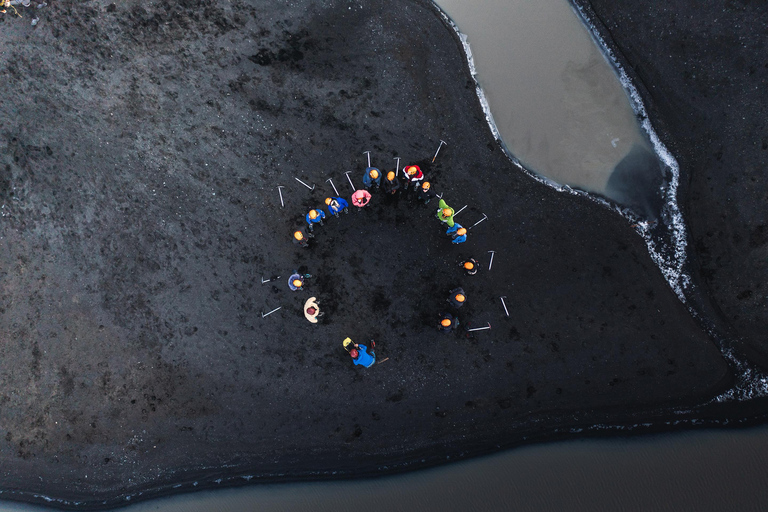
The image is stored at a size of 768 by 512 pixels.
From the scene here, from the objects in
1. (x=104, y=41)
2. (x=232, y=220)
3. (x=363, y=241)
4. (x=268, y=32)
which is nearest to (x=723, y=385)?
(x=363, y=241)

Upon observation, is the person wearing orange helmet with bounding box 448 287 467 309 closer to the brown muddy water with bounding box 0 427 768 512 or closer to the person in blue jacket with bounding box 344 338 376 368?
the person in blue jacket with bounding box 344 338 376 368

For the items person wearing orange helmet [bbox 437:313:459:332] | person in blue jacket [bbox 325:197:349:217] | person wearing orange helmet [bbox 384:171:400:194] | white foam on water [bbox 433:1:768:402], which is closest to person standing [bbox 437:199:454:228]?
person wearing orange helmet [bbox 384:171:400:194]

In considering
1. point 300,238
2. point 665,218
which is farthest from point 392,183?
point 665,218

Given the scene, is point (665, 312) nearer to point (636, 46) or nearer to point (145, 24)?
point (636, 46)

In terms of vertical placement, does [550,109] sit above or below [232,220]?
above

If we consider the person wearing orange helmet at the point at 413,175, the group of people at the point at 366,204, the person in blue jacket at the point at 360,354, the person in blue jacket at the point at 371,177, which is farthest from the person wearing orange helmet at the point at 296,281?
the person wearing orange helmet at the point at 413,175

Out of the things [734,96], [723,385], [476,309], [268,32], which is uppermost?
[734,96]

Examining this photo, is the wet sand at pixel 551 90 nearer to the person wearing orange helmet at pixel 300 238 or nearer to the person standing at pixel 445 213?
the person standing at pixel 445 213
